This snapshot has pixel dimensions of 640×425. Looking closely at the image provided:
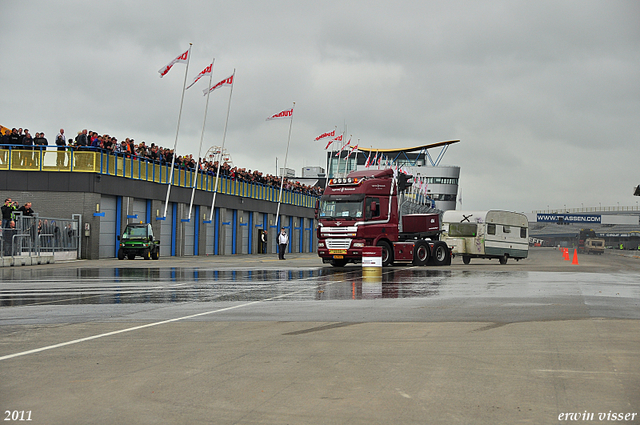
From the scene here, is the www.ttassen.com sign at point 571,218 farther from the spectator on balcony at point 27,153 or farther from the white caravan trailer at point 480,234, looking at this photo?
the spectator on balcony at point 27,153

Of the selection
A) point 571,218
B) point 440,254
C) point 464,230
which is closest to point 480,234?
point 464,230

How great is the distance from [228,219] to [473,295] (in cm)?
4099

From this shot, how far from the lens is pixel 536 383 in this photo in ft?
22.1

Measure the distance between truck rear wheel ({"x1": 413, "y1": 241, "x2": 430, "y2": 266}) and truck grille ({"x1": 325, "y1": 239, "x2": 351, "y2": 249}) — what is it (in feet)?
12.2

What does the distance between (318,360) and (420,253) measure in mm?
24742

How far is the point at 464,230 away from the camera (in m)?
39.6

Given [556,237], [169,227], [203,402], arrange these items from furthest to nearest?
[556,237] → [169,227] → [203,402]

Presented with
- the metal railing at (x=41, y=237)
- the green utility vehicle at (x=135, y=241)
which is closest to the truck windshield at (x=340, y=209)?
the green utility vehicle at (x=135, y=241)

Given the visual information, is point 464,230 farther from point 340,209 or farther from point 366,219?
point 340,209

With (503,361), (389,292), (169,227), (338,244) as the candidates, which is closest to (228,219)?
(169,227)

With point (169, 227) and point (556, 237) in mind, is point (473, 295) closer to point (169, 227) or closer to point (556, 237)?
point (169, 227)

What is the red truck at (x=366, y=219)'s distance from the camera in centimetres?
2959

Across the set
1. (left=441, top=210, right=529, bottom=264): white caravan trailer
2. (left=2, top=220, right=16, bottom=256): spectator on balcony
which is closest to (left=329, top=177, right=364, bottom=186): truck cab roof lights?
(left=441, top=210, right=529, bottom=264): white caravan trailer

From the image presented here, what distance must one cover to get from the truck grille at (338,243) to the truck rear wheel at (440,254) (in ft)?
17.4
